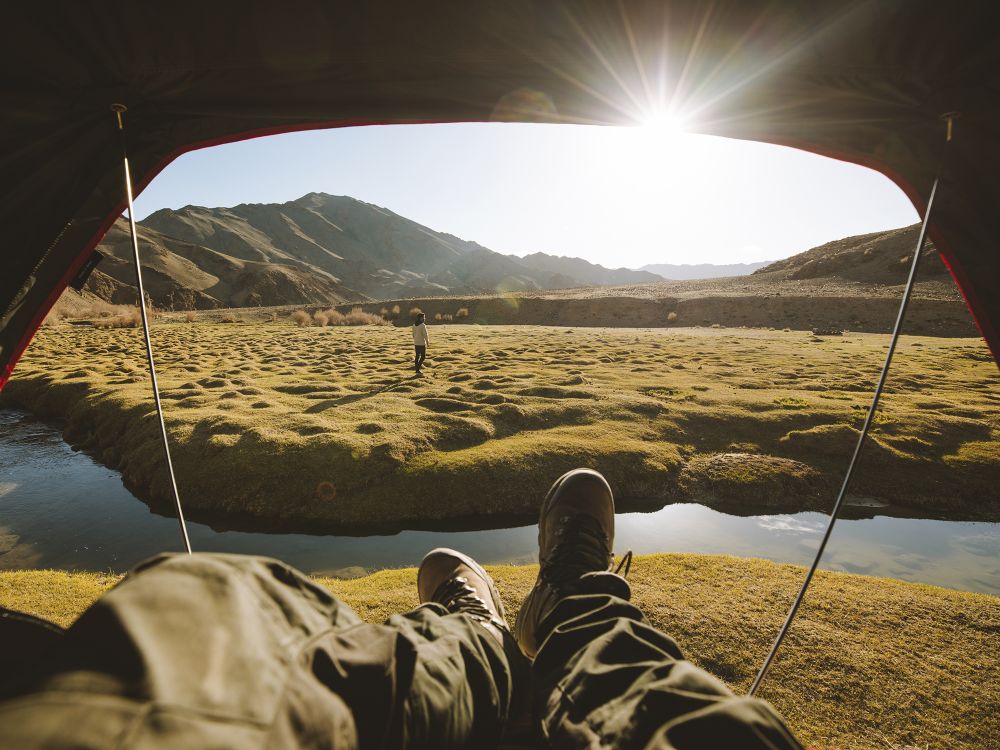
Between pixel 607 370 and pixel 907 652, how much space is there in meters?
15.9

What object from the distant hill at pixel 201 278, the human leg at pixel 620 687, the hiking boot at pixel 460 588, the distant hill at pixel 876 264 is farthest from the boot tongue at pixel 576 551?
the distant hill at pixel 201 278

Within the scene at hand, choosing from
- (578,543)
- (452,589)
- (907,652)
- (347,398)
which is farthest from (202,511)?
(907,652)

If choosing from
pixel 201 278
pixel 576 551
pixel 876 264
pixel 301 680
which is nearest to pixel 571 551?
pixel 576 551

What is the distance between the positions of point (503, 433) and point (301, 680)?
1061 centimetres

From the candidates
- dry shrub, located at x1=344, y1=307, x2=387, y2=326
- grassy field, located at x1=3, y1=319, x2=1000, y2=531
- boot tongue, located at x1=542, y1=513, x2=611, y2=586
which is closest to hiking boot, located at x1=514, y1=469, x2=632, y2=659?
boot tongue, located at x1=542, y1=513, x2=611, y2=586

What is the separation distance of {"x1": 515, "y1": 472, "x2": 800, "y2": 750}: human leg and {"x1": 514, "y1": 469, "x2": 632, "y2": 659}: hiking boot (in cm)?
2

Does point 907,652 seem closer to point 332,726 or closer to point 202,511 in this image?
point 332,726

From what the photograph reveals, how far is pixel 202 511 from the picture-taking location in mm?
8750

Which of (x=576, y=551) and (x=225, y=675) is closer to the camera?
(x=225, y=675)

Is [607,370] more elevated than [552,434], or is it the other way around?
[607,370]

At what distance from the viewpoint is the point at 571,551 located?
4238mm

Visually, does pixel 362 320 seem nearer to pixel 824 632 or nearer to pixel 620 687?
pixel 824 632

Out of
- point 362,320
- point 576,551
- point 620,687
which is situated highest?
point 362,320

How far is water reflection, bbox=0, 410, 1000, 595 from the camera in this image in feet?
24.1
